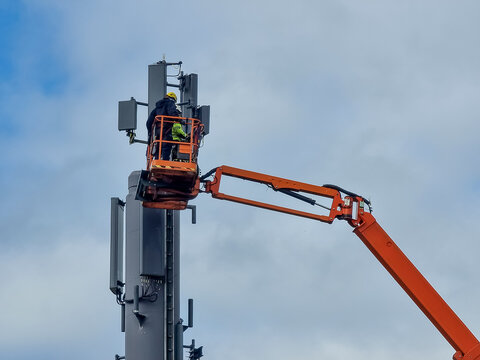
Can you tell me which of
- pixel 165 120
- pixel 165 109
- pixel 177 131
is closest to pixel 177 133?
pixel 177 131

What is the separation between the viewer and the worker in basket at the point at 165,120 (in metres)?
30.5

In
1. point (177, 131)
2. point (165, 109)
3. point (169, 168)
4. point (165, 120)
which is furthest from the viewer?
point (165, 109)

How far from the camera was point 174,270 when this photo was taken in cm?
3369

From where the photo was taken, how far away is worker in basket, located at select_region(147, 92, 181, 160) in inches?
1201

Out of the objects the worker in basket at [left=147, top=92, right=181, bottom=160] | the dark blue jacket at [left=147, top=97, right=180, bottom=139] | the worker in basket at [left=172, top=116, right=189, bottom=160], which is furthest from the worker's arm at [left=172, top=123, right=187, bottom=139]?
the dark blue jacket at [left=147, top=97, right=180, bottom=139]

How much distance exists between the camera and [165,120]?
30875 millimetres

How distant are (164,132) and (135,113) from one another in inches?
129

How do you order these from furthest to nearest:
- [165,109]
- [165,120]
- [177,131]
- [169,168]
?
[165,109]
[165,120]
[177,131]
[169,168]

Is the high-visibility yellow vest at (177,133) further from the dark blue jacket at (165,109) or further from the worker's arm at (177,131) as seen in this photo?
the dark blue jacket at (165,109)

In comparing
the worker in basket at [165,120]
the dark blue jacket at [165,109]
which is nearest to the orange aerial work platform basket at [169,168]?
the worker in basket at [165,120]

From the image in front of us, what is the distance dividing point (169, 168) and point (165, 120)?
1.62 m

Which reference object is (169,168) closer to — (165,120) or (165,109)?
(165,120)

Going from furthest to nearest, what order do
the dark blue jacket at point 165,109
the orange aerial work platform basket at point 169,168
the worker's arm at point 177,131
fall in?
the dark blue jacket at point 165,109 → the worker's arm at point 177,131 → the orange aerial work platform basket at point 169,168

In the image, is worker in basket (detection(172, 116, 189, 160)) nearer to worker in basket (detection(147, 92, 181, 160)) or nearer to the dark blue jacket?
worker in basket (detection(147, 92, 181, 160))
